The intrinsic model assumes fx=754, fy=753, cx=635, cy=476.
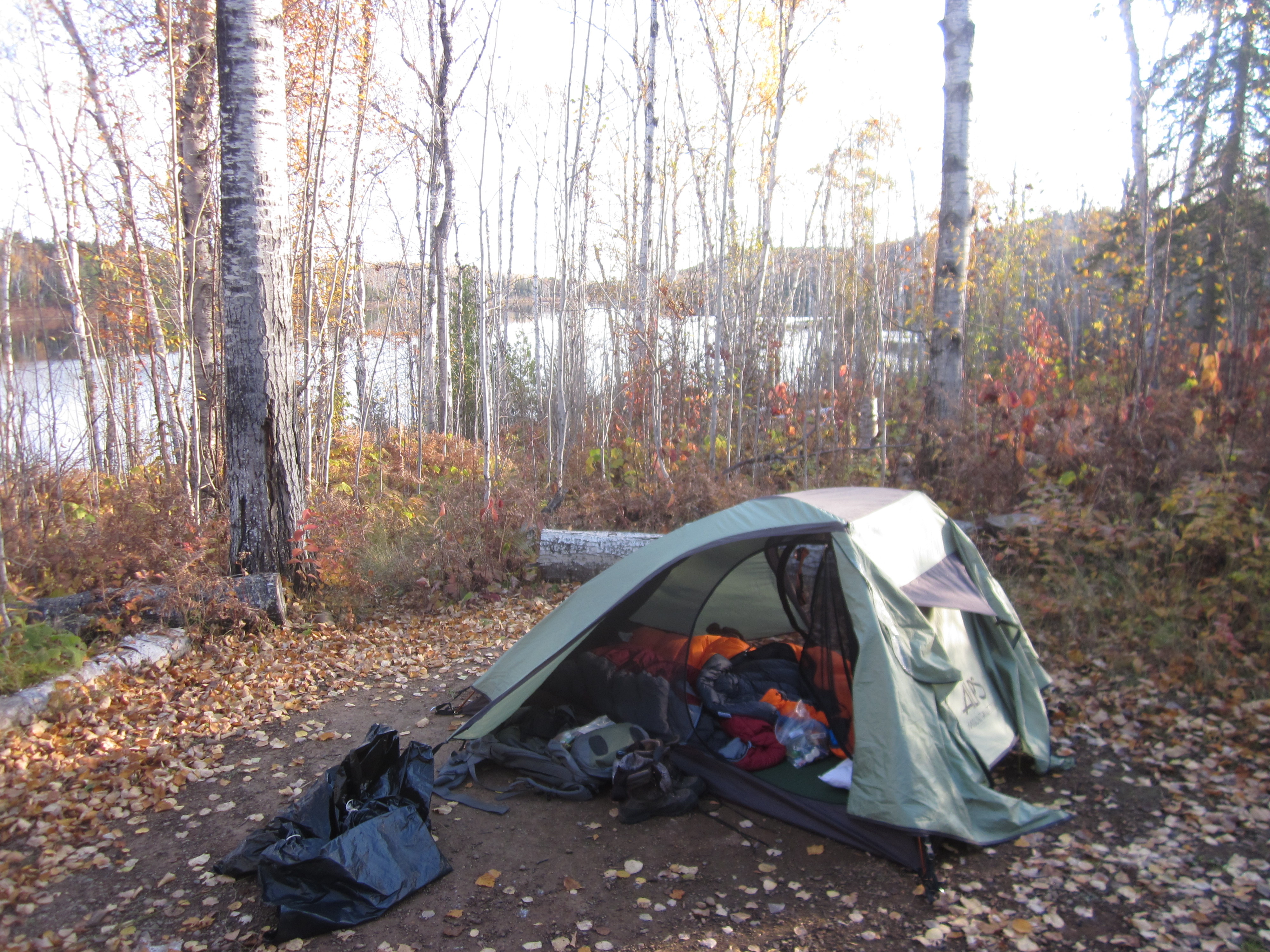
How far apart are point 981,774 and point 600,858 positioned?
5.51ft

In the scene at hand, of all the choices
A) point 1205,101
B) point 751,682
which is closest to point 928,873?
point 751,682

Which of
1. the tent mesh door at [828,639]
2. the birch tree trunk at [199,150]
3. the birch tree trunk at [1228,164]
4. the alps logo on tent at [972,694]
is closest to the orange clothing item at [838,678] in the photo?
the tent mesh door at [828,639]

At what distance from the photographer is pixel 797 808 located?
133 inches

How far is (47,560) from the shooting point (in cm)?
546

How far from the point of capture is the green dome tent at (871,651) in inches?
121

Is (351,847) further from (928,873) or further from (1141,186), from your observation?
(1141,186)

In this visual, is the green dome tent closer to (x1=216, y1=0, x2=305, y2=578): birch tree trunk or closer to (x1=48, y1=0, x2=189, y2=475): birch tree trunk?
(x1=216, y1=0, x2=305, y2=578): birch tree trunk

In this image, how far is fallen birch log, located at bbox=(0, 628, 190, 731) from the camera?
155 inches

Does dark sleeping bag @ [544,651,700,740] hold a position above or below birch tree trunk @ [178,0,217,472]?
below

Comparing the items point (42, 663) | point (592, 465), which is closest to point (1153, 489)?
point (592, 465)

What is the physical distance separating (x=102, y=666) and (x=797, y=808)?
13.6 feet

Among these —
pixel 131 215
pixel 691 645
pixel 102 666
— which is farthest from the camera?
pixel 131 215

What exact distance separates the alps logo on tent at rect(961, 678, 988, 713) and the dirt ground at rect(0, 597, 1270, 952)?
1.32 ft

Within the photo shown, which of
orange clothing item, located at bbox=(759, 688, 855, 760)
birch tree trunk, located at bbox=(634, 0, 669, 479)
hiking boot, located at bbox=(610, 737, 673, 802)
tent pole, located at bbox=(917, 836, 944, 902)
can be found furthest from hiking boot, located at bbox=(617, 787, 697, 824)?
birch tree trunk, located at bbox=(634, 0, 669, 479)
